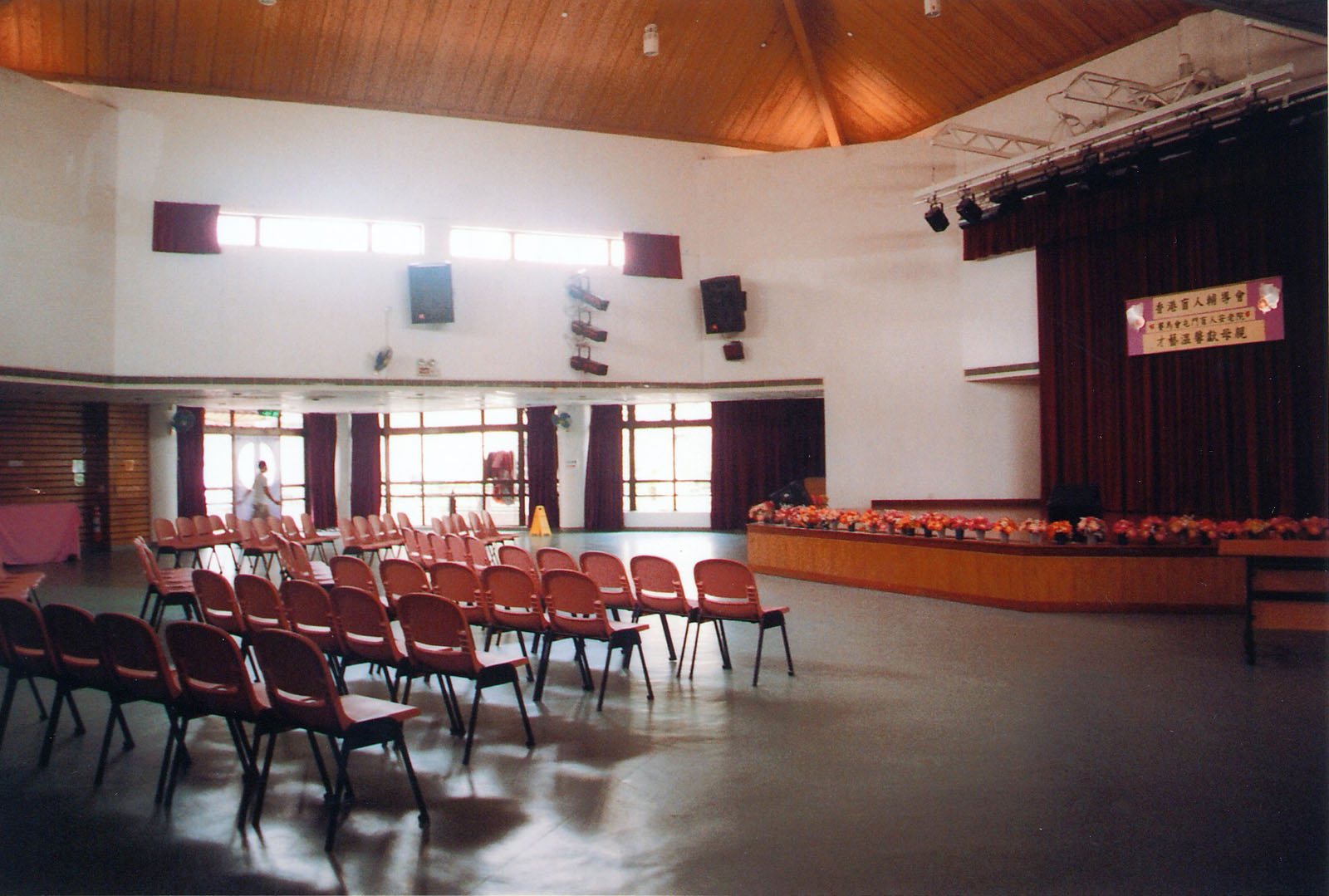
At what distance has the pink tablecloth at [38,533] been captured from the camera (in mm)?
12648

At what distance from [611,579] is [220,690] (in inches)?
115

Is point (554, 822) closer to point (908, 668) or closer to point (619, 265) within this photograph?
point (908, 668)

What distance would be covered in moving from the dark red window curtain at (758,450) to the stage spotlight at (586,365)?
16.8ft

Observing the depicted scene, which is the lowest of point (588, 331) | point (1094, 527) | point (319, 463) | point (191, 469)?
point (1094, 527)

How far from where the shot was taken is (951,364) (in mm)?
13195

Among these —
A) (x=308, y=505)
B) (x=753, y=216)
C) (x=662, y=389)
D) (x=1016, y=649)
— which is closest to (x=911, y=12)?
(x=753, y=216)

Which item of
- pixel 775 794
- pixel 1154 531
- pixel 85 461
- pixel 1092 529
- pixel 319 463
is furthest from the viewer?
pixel 319 463

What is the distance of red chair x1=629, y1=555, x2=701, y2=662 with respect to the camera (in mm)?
5918

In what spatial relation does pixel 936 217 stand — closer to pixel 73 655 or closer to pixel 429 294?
pixel 429 294

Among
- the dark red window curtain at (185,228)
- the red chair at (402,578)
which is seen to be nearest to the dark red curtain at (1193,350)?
the red chair at (402,578)

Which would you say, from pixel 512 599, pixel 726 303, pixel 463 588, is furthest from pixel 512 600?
pixel 726 303

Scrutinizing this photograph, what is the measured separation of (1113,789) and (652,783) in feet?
6.42

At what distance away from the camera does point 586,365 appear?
1354 centimetres

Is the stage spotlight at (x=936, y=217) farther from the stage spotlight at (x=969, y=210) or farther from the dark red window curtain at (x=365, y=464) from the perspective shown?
the dark red window curtain at (x=365, y=464)
